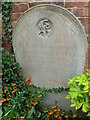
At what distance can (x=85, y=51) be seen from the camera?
2.28 meters

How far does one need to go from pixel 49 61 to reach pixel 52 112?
24.3 inches

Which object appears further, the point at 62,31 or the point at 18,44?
the point at 18,44

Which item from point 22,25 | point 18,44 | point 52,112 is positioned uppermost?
point 22,25

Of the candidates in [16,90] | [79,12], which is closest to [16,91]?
[16,90]

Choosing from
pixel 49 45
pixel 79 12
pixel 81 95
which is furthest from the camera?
pixel 49 45

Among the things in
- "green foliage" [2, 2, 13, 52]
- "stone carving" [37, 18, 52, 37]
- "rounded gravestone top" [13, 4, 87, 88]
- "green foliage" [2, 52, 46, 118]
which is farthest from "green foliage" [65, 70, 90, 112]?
"green foliage" [2, 2, 13, 52]

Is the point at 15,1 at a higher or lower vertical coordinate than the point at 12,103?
higher

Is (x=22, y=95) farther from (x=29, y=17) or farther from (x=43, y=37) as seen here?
(x=29, y=17)

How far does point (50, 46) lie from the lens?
2.34 metres

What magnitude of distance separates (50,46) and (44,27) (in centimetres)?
23

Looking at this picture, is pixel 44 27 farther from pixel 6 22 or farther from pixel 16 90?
pixel 16 90

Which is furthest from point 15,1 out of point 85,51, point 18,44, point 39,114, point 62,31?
point 39,114

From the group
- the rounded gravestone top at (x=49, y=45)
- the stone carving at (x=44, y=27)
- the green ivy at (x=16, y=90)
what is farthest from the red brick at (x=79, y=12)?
the green ivy at (x=16, y=90)

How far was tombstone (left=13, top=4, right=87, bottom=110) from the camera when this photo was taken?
2223mm
